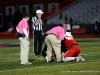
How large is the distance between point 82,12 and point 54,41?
3935 cm

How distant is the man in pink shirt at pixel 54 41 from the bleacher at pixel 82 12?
118 ft

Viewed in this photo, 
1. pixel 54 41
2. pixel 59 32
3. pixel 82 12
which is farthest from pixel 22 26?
pixel 82 12

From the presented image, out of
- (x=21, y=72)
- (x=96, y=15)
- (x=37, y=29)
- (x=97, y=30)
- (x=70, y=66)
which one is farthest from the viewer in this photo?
(x=96, y=15)

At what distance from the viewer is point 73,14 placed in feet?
180

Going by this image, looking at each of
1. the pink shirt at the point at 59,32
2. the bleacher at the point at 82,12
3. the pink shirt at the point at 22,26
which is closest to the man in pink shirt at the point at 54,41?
the pink shirt at the point at 59,32

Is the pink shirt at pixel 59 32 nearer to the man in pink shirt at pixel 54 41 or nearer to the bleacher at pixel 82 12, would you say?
the man in pink shirt at pixel 54 41

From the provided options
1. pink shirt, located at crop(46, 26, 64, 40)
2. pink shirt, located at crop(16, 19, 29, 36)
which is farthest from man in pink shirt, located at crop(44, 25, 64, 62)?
pink shirt, located at crop(16, 19, 29, 36)

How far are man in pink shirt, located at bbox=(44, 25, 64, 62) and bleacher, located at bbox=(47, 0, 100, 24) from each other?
3588 cm

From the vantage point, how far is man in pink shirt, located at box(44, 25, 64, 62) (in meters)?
15.6

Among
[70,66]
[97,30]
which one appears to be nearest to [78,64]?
[70,66]

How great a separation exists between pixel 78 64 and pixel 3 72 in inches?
119

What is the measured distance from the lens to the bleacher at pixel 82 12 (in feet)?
Result: 174

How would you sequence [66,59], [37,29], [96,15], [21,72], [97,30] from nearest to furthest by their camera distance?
[21,72], [66,59], [37,29], [97,30], [96,15]

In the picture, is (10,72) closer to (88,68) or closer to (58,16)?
(88,68)
